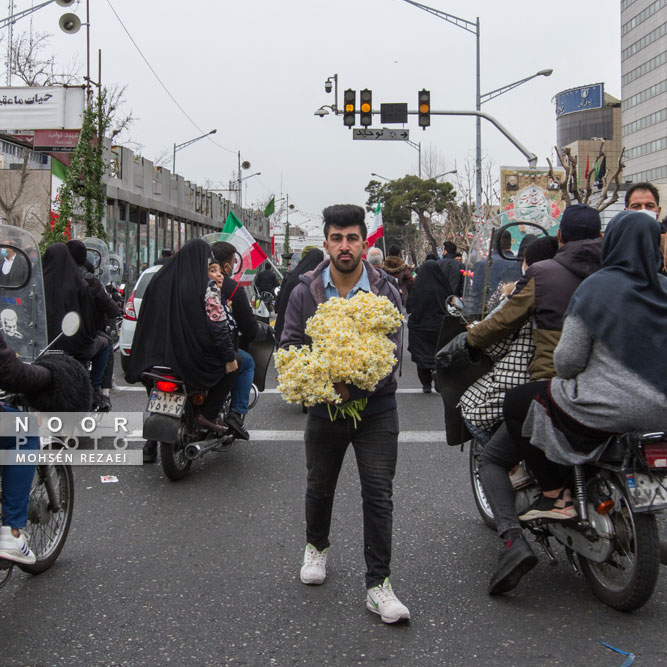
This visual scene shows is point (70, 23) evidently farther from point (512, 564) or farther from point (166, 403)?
point (512, 564)

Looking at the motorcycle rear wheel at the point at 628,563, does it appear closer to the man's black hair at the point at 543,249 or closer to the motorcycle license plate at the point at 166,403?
the man's black hair at the point at 543,249

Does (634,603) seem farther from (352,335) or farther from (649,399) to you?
(352,335)

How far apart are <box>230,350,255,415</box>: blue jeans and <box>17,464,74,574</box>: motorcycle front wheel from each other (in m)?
2.61

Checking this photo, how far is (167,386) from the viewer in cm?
606

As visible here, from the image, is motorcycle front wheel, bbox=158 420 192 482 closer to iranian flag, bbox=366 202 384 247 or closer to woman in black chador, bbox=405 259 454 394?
woman in black chador, bbox=405 259 454 394

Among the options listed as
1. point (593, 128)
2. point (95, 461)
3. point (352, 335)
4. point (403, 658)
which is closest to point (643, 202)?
point (352, 335)

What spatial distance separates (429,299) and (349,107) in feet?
36.1

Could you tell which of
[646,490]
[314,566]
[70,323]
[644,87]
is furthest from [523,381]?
[644,87]

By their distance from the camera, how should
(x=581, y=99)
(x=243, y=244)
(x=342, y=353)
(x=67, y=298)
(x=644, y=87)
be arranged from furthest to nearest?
(x=581, y=99) < (x=644, y=87) < (x=243, y=244) < (x=67, y=298) < (x=342, y=353)

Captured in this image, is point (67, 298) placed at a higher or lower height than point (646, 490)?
higher

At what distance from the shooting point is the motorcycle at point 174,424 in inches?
232

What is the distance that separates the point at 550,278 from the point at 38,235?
93.8 feet

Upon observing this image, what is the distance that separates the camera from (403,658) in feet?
11.2

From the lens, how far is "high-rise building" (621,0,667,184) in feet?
246
